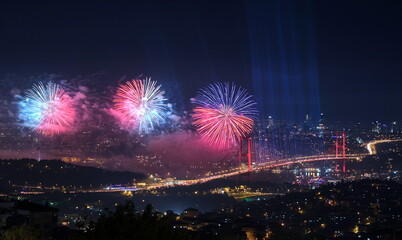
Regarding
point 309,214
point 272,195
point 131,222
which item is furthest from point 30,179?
point 131,222

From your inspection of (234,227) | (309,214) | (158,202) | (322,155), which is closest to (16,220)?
(234,227)

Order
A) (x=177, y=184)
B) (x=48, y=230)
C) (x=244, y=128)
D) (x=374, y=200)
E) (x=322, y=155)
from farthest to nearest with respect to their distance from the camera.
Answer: (x=322, y=155) → (x=177, y=184) → (x=374, y=200) → (x=244, y=128) → (x=48, y=230)

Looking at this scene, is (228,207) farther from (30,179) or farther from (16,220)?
(16,220)

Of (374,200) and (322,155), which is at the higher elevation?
(322,155)

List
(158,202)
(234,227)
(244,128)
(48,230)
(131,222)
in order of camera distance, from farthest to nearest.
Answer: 1. (158,202)
2. (234,227)
3. (244,128)
4. (48,230)
5. (131,222)

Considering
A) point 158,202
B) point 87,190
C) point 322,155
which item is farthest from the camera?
point 322,155

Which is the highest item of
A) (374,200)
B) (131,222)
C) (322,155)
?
(322,155)

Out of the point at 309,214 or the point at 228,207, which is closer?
the point at 309,214

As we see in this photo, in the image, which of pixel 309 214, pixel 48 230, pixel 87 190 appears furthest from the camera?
pixel 87 190

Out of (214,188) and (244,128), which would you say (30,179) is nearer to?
(214,188)
